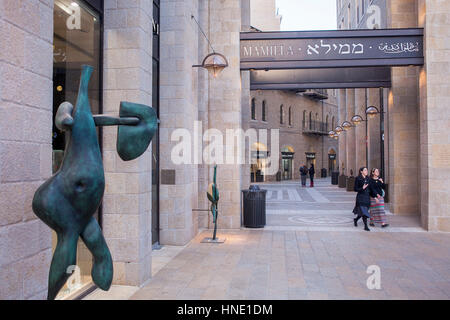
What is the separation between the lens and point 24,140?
3.24 m

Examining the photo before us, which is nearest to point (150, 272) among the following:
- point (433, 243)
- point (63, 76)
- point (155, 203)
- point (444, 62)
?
point (155, 203)

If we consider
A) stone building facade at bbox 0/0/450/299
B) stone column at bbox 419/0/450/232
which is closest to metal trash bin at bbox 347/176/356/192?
stone building facade at bbox 0/0/450/299

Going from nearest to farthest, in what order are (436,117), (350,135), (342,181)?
(436,117)
(342,181)
(350,135)

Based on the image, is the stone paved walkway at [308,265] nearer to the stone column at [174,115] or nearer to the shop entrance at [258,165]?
the stone column at [174,115]

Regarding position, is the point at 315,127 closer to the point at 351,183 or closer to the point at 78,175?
the point at 351,183

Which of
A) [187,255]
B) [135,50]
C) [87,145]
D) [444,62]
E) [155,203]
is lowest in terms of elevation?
[187,255]

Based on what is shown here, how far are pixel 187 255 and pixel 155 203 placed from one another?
5.11ft

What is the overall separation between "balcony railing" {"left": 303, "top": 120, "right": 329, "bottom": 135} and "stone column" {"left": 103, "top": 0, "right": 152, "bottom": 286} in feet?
125

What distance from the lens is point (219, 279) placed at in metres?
6.09

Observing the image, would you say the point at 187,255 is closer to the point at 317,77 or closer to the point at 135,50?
the point at 135,50

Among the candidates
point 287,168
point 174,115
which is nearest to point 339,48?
point 174,115

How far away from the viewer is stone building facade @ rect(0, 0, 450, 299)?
3197mm

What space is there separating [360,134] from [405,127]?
12251 mm

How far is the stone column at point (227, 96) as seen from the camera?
11016 millimetres
